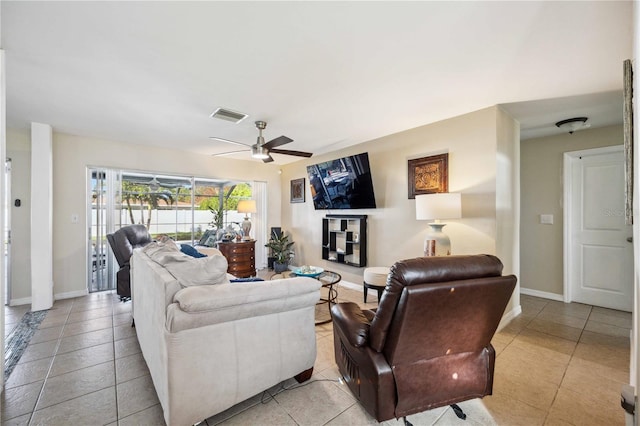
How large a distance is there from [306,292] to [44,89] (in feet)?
9.85

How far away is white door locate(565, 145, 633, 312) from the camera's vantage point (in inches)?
133

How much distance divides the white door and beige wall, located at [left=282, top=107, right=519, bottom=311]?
3.95ft

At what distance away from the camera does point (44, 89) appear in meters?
2.45

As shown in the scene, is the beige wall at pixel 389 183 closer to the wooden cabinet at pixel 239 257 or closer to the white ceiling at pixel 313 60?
the white ceiling at pixel 313 60

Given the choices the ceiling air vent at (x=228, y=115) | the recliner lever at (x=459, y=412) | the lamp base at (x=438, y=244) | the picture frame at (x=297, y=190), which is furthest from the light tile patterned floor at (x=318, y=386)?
the picture frame at (x=297, y=190)

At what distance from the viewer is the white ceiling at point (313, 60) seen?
1521mm

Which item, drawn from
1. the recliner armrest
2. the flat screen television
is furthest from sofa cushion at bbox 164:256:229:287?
the flat screen television

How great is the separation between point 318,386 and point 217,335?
0.88 meters

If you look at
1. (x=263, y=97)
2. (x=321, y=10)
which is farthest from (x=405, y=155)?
(x=321, y=10)

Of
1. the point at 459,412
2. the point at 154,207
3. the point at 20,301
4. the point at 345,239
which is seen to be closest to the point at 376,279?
the point at 345,239

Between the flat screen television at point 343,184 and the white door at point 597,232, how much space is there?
8.96ft

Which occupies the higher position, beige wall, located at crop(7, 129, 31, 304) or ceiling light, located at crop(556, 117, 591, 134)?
ceiling light, located at crop(556, 117, 591, 134)

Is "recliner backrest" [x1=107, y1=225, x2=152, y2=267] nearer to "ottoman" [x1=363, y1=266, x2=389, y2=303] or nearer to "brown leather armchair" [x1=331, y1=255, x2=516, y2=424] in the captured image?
"ottoman" [x1=363, y1=266, x2=389, y2=303]

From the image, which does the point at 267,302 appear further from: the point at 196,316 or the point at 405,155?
the point at 405,155
